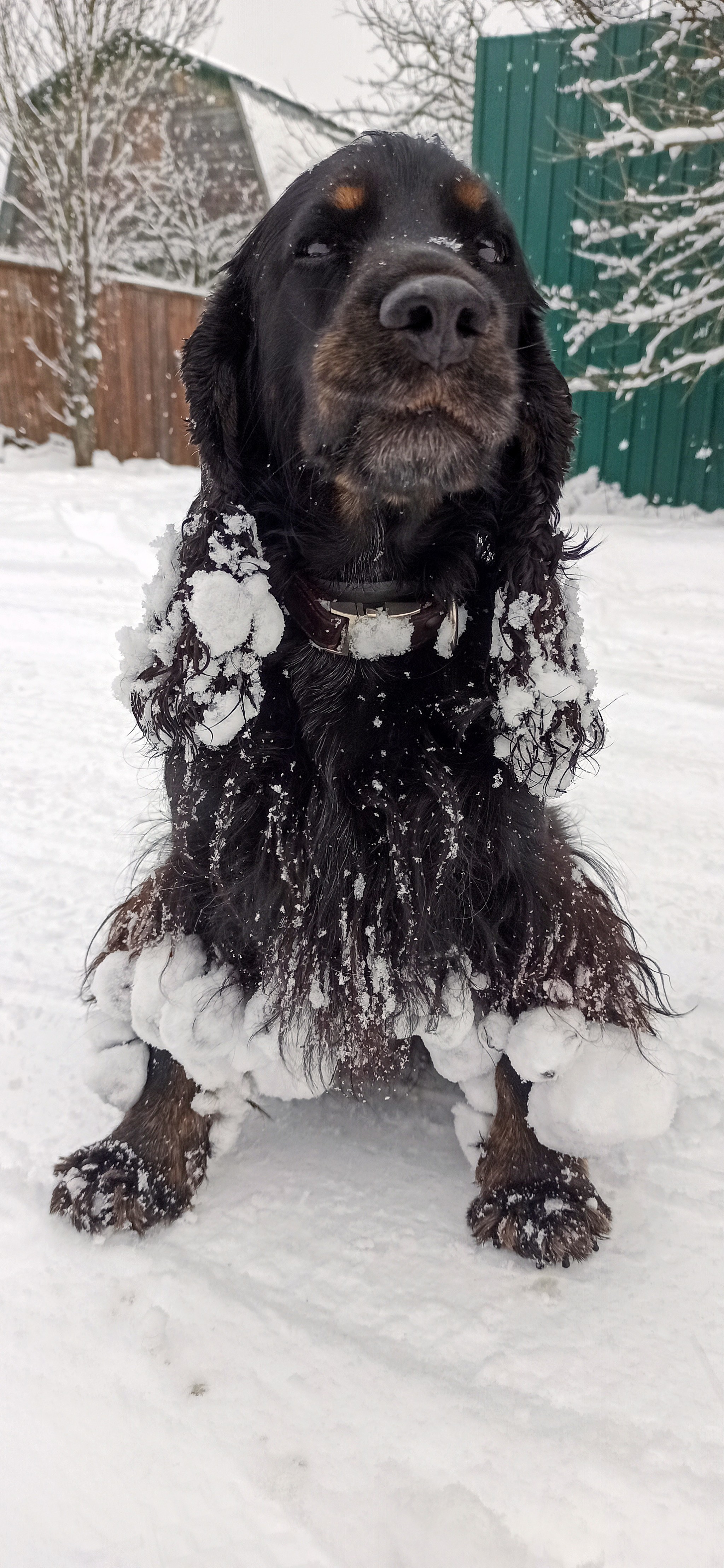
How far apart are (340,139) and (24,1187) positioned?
52.4ft

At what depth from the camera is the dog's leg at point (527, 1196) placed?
1542mm

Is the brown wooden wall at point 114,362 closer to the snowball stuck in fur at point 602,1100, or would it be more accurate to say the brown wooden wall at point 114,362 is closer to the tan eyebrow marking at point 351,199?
the tan eyebrow marking at point 351,199

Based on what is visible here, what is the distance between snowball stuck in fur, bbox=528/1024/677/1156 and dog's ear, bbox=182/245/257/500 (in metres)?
1.15

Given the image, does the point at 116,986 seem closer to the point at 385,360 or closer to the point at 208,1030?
the point at 208,1030

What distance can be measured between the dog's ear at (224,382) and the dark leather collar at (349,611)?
23cm

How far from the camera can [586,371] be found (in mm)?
6676

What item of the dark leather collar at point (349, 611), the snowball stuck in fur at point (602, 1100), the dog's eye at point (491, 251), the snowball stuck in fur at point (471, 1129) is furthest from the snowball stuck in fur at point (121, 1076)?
the dog's eye at point (491, 251)

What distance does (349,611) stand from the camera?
1.63m

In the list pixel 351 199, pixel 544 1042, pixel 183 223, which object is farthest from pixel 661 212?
pixel 183 223

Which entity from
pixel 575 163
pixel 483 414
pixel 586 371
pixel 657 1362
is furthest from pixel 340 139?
pixel 657 1362

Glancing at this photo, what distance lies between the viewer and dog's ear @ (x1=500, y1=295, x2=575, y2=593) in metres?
1.64

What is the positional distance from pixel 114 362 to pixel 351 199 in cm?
994

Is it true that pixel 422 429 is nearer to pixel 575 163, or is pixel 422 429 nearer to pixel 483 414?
pixel 483 414

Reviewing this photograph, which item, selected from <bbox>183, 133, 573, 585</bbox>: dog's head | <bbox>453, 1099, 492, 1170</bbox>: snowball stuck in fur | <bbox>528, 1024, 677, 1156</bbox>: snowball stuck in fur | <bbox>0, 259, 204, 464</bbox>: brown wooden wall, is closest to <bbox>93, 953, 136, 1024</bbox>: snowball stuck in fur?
<bbox>453, 1099, 492, 1170</bbox>: snowball stuck in fur
